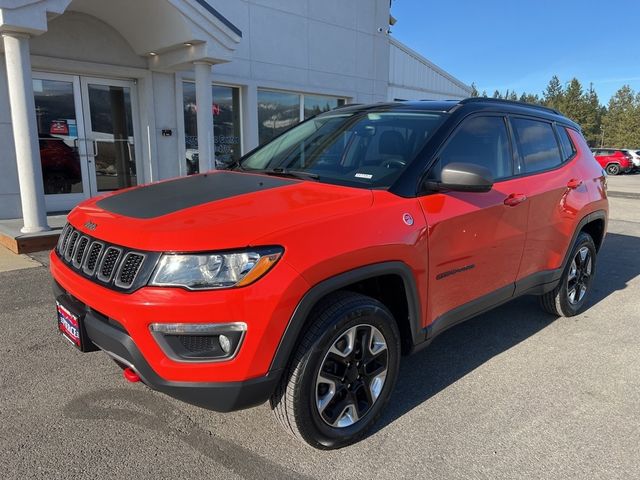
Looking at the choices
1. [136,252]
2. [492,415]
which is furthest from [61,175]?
[492,415]

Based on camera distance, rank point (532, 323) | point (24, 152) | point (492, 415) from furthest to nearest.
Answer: point (24, 152) → point (532, 323) → point (492, 415)

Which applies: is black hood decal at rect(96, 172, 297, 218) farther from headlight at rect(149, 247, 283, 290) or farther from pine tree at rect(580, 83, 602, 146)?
pine tree at rect(580, 83, 602, 146)

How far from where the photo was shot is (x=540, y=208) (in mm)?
3682

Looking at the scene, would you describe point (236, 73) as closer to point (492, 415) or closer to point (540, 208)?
point (540, 208)

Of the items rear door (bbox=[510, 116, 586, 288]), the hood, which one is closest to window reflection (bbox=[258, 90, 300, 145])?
rear door (bbox=[510, 116, 586, 288])

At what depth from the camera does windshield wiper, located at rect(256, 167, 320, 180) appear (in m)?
3.07

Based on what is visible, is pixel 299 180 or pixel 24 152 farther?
pixel 24 152

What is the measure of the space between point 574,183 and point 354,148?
2101mm

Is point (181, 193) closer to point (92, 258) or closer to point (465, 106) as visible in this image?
point (92, 258)

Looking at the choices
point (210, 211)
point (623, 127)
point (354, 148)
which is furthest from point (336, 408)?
point (623, 127)

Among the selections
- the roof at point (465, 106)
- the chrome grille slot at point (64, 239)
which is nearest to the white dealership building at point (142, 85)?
the chrome grille slot at point (64, 239)

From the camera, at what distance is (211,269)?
6.86 feet

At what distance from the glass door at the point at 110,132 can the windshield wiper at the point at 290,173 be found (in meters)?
6.55

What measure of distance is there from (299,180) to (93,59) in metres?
7.13
